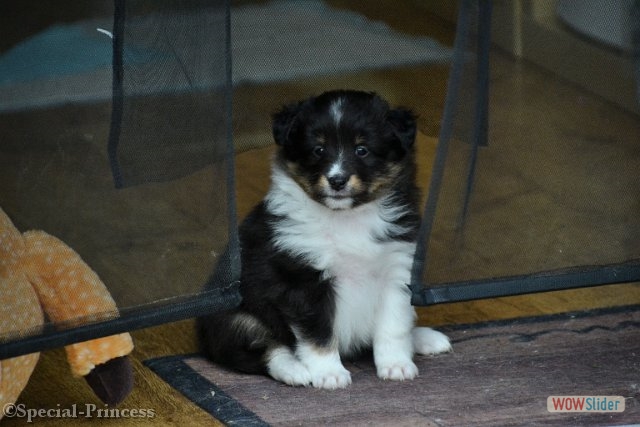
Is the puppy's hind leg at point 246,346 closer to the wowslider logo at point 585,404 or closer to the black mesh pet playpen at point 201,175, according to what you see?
the black mesh pet playpen at point 201,175

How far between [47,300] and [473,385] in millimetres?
1119

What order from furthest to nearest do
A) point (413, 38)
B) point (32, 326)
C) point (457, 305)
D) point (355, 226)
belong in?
point (457, 305) → point (413, 38) → point (355, 226) → point (32, 326)

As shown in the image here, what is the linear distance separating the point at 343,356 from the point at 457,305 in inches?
23.1

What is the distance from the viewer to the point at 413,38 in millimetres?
3309

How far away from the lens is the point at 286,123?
303cm

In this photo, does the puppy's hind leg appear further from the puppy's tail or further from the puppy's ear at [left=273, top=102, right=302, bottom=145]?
the puppy's ear at [left=273, top=102, right=302, bottom=145]

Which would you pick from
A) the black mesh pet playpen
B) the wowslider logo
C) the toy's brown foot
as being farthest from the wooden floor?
the wowslider logo

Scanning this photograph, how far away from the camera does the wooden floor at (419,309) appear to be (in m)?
2.92

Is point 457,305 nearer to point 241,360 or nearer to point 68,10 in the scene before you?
point 241,360

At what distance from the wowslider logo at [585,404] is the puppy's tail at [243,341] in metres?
0.79

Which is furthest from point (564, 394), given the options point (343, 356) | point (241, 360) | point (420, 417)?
point (241, 360)

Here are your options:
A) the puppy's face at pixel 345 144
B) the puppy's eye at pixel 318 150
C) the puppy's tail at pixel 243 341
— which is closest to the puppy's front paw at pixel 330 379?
the puppy's tail at pixel 243 341

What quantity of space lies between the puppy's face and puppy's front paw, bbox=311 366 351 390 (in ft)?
1.46

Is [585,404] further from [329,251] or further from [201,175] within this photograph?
[201,175]
